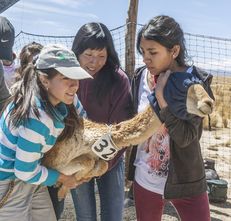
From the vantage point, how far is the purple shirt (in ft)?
9.58

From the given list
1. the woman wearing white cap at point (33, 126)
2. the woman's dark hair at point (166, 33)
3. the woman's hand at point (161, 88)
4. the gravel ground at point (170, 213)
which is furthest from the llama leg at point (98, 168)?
the gravel ground at point (170, 213)

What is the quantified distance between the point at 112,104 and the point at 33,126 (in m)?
0.79

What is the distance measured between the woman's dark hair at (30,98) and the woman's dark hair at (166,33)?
0.57 metres

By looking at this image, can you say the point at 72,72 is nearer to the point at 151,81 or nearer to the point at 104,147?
the point at 104,147

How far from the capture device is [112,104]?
294 cm

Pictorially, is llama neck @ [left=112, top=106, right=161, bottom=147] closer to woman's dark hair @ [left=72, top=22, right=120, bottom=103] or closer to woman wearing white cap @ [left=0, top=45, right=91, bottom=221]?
woman wearing white cap @ [left=0, top=45, right=91, bottom=221]

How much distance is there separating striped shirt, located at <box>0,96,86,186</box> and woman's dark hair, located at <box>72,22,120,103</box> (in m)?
0.57

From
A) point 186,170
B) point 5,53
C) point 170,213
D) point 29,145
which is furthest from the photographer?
point 170,213

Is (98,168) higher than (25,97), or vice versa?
(25,97)

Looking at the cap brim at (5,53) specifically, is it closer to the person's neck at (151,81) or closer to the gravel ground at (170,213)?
the person's neck at (151,81)

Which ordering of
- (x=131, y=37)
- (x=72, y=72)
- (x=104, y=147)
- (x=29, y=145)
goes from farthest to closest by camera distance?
1. (x=131, y=37)
2. (x=104, y=147)
3. (x=72, y=72)
4. (x=29, y=145)

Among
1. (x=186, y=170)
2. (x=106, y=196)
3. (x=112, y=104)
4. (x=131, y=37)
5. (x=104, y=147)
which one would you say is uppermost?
(x=131, y=37)

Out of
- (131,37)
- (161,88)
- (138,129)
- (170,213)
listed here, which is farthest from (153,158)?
(131,37)

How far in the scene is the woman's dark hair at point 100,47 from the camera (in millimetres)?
2920
